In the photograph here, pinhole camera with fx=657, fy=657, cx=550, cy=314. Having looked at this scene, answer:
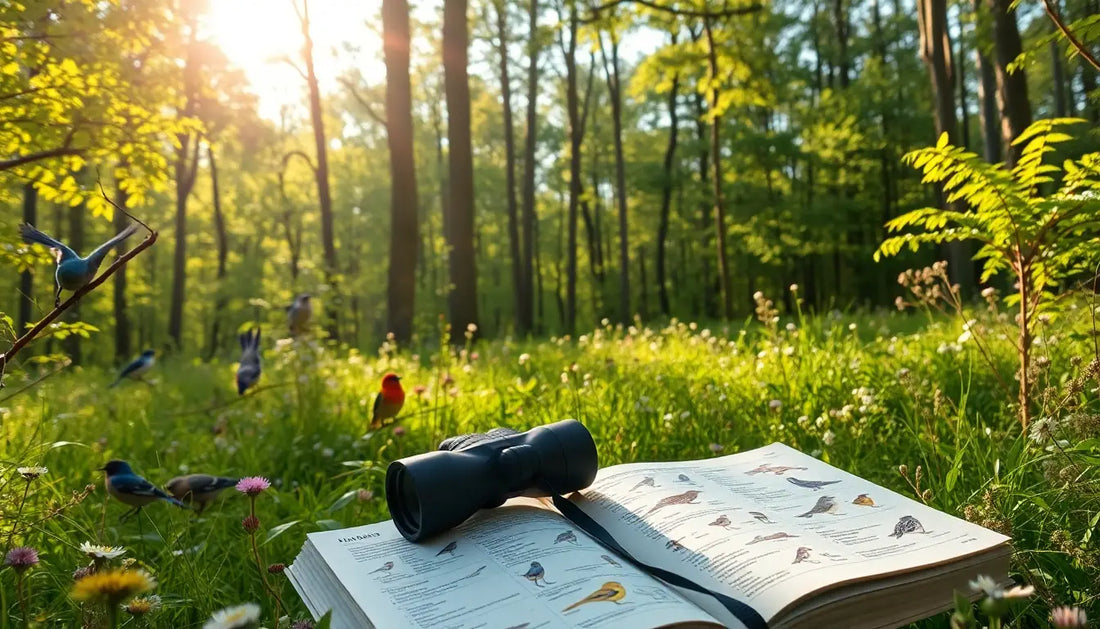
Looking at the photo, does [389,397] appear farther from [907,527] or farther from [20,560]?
[907,527]

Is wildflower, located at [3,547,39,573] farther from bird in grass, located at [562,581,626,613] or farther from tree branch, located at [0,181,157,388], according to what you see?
bird in grass, located at [562,581,626,613]

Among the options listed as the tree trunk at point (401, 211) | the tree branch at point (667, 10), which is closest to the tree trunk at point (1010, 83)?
the tree branch at point (667, 10)

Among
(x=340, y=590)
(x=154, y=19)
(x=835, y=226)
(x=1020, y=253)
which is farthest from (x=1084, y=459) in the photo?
(x=835, y=226)

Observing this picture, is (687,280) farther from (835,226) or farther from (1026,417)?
(1026,417)

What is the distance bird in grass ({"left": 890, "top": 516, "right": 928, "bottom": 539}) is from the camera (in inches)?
48.5

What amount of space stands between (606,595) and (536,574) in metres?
0.14

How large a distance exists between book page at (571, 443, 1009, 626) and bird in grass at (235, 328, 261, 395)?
2703 millimetres

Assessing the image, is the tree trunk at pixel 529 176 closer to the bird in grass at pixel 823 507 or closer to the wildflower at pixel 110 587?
the bird in grass at pixel 823 507

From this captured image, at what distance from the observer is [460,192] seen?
9.29 m

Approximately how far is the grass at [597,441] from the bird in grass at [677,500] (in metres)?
0.48

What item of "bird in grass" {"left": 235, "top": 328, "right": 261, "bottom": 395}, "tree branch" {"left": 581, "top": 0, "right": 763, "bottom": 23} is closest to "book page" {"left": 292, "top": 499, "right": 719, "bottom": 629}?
"bird in grass" {"left": 235, "top": 328, "right": 261, "bottom": 395}

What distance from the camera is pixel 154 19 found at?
2283mm

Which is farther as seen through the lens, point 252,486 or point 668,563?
point 252,486

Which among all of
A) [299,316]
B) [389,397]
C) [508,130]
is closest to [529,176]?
[508,130]
